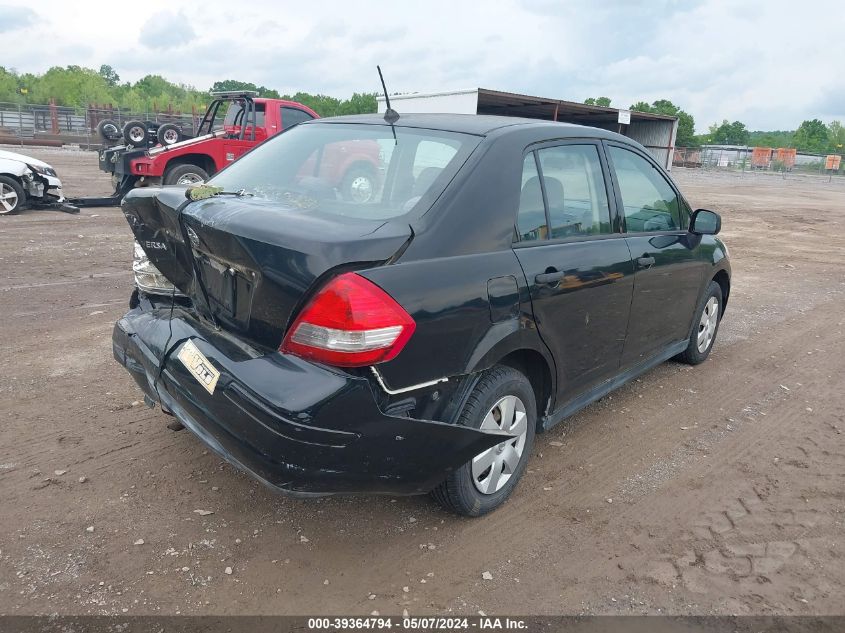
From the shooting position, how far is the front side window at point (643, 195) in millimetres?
3779

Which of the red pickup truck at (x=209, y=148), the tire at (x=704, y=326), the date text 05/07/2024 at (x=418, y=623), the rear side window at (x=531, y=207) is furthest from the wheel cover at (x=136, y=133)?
the date text 05/07/2024 at (x=418, y=623)

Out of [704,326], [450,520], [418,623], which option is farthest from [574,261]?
[704,326]

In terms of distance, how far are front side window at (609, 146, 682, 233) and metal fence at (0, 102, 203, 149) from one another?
110ft

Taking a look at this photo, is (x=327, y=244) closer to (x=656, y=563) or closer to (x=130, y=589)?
(x=130, y=589)

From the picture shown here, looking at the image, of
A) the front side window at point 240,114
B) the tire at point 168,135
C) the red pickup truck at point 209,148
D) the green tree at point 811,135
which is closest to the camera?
the red pickup truck at point 209,148

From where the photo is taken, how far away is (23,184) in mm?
10656

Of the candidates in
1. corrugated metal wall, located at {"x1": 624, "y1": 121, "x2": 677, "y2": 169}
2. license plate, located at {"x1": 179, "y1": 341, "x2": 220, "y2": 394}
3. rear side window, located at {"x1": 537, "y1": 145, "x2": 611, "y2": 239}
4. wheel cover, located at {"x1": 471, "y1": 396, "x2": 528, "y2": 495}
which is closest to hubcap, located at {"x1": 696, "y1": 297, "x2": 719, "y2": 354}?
rear side window, located at {"x1": 537, "y1": 145, "x2": 611, "y2": 239}

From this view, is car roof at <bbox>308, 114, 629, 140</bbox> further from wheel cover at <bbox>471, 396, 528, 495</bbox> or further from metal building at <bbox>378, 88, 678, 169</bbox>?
metal building at <bbox>378, 88, 678, 169</bbox>

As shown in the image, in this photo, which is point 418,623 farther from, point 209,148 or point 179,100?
point 179,100

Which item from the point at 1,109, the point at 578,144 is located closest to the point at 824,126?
the point at 1,109

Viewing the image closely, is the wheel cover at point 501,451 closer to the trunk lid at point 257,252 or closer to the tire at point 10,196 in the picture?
the trunk lid at point 257,252

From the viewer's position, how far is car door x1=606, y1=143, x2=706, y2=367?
3.77 m

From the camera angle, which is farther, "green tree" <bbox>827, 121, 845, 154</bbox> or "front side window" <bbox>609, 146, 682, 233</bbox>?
"green tree" <bbox>827, 121, 845, 154</bbox>

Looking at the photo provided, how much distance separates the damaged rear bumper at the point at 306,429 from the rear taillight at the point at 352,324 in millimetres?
69
